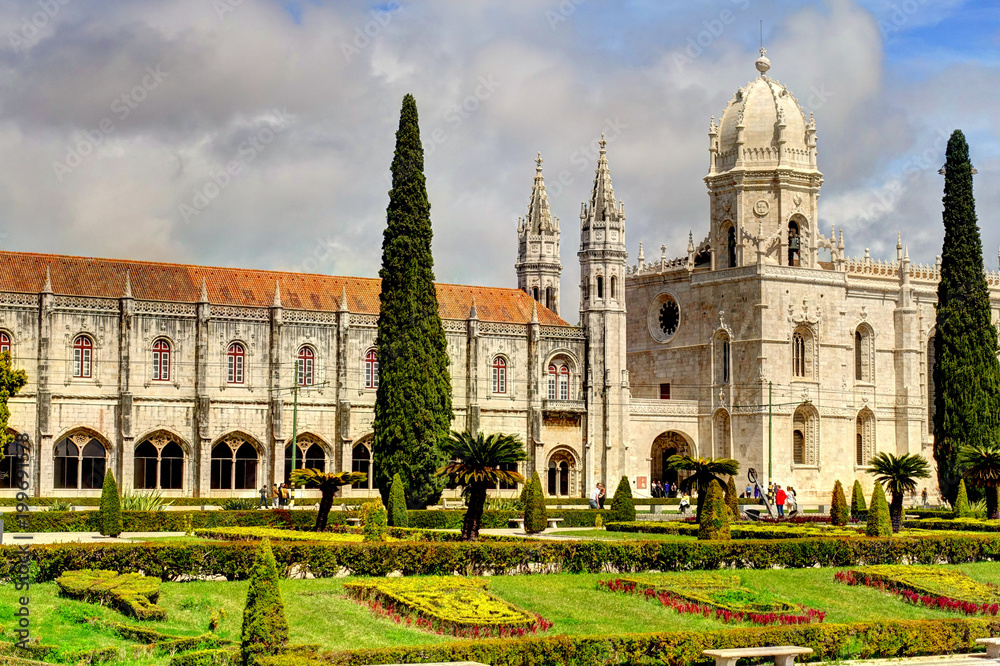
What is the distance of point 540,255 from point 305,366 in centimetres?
1558

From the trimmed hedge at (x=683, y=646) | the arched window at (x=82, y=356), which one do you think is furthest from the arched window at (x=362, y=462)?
the trimmed hedge at (x=683, y=646)

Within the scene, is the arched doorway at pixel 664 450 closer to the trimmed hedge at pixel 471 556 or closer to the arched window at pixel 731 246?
the arched window at pixel 731 246

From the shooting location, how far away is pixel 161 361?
55.7 meters

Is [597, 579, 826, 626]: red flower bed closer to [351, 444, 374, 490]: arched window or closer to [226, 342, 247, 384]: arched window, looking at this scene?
[226, 342, 247, 384]: arched window

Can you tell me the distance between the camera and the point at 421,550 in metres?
27.4

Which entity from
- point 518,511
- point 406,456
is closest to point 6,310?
point 406,456

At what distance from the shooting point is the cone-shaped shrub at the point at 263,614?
18109 millimetres

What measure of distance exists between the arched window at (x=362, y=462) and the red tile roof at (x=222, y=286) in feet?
19.8

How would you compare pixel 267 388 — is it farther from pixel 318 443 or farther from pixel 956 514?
pixel 956 514

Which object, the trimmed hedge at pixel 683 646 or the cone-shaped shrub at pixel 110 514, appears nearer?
the trimmed hedge at pixel 683 646

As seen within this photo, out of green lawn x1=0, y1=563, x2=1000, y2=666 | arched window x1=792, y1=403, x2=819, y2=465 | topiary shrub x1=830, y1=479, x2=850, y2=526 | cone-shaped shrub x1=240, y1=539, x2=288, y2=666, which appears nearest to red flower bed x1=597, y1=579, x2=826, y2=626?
green lawn x1=0, y1=563, x2=1000, y2=666

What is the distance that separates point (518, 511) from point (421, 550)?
735 inches

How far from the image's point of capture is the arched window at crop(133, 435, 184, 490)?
55.1 m

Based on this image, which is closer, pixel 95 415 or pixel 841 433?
pixel 95 415
